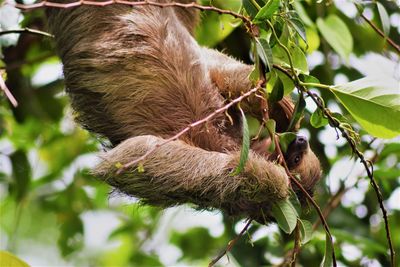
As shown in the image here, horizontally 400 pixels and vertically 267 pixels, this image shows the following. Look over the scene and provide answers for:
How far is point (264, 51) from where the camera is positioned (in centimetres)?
295

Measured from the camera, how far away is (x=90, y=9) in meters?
3.94

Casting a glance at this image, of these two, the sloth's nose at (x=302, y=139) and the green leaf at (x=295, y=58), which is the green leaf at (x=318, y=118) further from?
the sloth's nose at (x=302, y=139)

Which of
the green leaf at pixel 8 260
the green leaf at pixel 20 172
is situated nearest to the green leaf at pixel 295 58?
the green leaf at pixel 8 260

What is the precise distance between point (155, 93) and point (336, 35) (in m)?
1.08

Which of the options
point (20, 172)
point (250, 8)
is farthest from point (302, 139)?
point (20, 172)

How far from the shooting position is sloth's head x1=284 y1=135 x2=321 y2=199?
387cm

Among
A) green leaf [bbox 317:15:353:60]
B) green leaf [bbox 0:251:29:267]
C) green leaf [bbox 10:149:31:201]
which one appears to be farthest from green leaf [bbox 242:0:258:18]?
green leaf [bbox 10:149:31:201]

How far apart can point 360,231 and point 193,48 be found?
203 centimetres

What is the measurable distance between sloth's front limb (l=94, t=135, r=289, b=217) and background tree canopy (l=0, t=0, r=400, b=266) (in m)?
0.21

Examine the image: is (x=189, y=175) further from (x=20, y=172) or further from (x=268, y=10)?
(x=20, y=172)

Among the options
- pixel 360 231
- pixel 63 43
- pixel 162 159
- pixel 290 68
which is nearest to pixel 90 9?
pixel 63 43

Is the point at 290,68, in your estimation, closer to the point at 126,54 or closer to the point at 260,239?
the point at 126,54

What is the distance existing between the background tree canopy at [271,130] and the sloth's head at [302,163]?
201 millimetres

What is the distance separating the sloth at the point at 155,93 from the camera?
3.66 m
